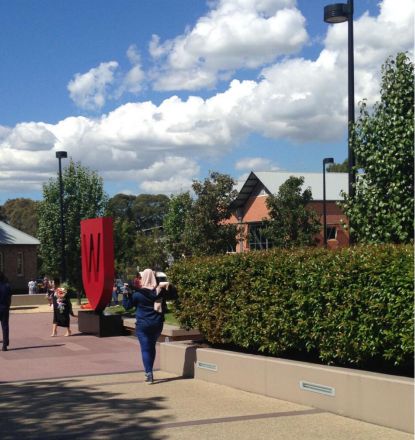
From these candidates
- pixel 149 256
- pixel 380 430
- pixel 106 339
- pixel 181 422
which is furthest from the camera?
pixel 149 256

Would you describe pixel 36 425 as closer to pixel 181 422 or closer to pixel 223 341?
pixel 181 422

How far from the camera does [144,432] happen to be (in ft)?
23.7

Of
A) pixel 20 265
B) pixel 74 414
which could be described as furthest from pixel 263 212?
pixel 74 414

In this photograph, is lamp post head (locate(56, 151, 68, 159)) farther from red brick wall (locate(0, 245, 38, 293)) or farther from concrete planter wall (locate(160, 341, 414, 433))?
red brick wall (locate(0, 245, 38, 293))

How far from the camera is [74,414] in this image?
8.28 m

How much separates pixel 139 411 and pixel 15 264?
46389 mm

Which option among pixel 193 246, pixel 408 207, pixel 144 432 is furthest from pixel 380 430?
pixel 193 246

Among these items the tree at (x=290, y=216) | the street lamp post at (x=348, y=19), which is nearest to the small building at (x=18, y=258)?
the tree at (x=290, y=216)

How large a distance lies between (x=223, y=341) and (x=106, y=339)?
7636 mm

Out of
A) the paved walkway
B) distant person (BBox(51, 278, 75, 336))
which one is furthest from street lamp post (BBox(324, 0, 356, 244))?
distant person (BBox(51, 278, 75, 336))

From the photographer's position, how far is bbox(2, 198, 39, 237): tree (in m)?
110

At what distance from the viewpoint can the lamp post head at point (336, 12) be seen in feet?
39.0

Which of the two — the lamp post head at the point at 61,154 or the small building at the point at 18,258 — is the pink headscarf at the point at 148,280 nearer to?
the lamp post head at the point at 61,154

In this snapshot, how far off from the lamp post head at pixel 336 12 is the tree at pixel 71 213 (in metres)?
31.3
